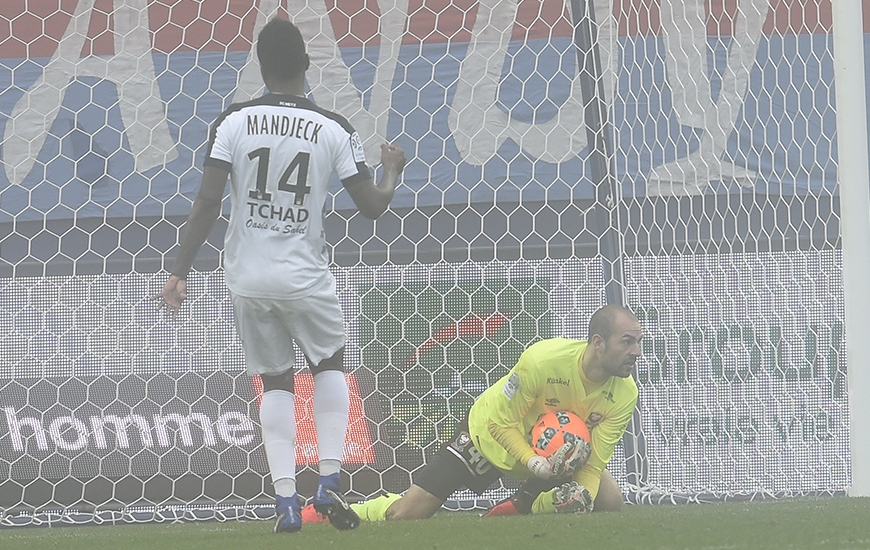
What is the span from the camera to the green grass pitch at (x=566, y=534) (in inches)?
91.0

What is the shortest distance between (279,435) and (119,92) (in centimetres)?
208

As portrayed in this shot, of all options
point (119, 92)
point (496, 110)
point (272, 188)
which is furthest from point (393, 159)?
point (119, 92)

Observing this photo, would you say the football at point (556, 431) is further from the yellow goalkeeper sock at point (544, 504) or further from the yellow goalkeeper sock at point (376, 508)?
the yellow goalkeeper sock at point (376, 508)

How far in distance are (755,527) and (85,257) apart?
8.20 ft

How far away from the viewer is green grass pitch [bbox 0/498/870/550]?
2312 millimetres

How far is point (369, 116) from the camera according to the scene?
4.50m

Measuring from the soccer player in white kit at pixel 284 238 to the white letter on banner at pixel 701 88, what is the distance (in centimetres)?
180

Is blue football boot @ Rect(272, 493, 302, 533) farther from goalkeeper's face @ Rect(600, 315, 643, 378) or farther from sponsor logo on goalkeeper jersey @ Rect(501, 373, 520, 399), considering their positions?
goalkeeper's face @ Rect(600, 315, 643, 378)

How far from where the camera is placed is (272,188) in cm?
278

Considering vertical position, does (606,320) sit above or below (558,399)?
above

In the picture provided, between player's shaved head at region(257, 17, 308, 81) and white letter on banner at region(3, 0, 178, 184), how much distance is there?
1.63 m

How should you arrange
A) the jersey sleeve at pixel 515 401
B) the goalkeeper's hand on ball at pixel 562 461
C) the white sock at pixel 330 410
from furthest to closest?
1. the jersey sleeve at pixel 515 401
2. the goalkeeper's hand on ball at pixel 562 461
3. the white sock at pixel 330 410

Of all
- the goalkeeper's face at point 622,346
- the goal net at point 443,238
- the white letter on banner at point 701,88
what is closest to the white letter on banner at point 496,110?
the goal net at point 443,238

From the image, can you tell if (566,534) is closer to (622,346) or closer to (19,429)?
(622,346)
